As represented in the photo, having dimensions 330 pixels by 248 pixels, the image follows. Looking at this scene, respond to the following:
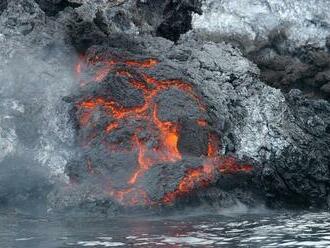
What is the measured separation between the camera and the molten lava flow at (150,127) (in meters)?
13.1

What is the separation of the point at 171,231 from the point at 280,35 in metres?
10.2

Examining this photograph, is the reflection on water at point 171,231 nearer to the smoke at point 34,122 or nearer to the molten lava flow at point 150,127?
the molten lava flow at point 150,127

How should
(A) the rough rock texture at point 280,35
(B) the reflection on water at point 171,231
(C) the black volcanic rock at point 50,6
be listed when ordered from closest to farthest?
(B) the reflection on water at point 171,231, (C) the black volcanic rock at point 50,6, (A) the rough rock texture at point 280,35

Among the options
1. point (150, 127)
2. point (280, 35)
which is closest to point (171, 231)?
point (150, 127)

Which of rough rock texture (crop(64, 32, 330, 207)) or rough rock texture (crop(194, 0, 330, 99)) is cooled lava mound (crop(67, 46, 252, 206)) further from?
rough rock texture (crop(194, 0, 330, 99))

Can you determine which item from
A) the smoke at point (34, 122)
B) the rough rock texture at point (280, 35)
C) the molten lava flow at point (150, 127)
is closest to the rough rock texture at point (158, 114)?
the smoke at point (34, 122)

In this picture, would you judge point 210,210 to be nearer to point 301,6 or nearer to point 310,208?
point 310,208

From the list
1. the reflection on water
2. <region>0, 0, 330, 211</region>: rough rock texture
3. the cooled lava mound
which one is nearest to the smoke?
<region>0, 0, 330, 211</region>: rough rock texture

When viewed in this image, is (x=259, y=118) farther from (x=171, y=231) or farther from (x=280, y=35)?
(x=171, y=231)

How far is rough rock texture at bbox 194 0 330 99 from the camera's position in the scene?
17641 millimetres

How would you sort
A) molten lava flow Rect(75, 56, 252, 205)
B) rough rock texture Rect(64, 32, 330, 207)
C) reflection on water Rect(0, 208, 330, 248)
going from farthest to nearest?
rough rock texture Rect(64, 32, 330, 207) → molten lava flow Rect(75, 56, 252, 205) → reflection on water Rect(0, 208, 330, 248)

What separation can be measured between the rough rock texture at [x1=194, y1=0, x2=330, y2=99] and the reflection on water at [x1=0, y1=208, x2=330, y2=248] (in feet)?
19.4

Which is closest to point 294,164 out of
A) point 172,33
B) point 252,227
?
point 252,227

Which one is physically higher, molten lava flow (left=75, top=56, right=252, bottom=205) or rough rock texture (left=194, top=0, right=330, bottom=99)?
rough rock texture (left=194, top=0, right=330, bottom=99)
